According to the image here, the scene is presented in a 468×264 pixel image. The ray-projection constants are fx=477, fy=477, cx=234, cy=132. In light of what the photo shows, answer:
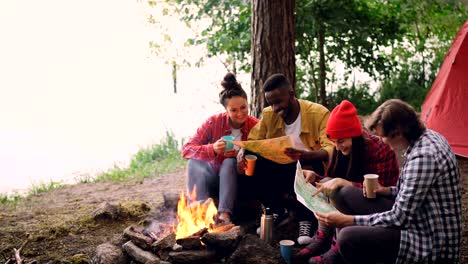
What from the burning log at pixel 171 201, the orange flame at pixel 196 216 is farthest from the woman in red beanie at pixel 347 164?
the burning log at pixel 171 201

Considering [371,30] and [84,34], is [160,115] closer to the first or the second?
[84,34]

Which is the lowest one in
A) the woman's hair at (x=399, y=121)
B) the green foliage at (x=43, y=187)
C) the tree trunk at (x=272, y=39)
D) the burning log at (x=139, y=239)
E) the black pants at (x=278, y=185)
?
the green foliage at (x=43, y=187)

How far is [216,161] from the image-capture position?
156 inches

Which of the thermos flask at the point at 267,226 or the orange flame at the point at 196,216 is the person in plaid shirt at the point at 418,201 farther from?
the orange flame at the point at 196,216

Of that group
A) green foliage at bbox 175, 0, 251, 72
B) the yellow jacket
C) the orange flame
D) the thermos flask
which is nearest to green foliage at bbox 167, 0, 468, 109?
green foliage at bbox 175, 0, 251, 72

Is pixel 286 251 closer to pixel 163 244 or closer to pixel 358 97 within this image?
pixel 163 244

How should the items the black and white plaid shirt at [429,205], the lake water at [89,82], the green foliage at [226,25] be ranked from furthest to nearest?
the lake water at [89,82]
the green foliage at [226,25]
the black and white plaid shirt at [429,205]

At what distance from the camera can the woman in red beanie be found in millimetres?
3051

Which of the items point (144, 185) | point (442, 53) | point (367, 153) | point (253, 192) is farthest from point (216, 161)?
point (442, 53)

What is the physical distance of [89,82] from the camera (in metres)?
12.2

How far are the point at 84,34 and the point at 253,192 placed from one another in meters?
9.53

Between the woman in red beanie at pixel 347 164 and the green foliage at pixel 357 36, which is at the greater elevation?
the green foliage at pixel 357 36

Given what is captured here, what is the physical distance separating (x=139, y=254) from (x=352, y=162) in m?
1.56

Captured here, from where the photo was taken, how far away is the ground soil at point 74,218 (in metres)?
3.59
